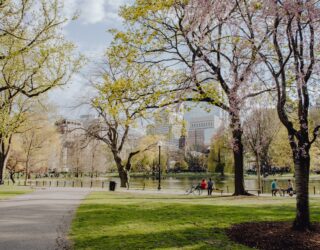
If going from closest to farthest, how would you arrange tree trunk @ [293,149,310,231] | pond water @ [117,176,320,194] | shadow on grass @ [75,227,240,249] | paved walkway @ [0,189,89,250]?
shadow on grass @ [75,227,240,249] < paved walkway @ [0,189,89,250] < tree trunk @ [293,149,310,231] < pond water @ [117,176,320,194]

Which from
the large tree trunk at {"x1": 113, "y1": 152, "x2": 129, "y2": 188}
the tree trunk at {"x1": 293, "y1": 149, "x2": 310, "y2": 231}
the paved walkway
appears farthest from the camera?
the large tree trunk at {"x1": 113, "y1": 152, "x2": 129, "y2": 188}

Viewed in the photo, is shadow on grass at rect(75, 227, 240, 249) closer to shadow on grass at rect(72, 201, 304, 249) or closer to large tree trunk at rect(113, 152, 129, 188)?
shadow on grass at rect(72, 201, 304, 249)

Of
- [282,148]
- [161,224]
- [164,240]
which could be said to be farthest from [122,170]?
[164,240]

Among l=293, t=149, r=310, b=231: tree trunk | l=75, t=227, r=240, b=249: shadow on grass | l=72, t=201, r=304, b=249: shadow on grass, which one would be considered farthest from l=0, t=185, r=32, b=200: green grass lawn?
l=293, t=149, r=310, b=231: tree trunk

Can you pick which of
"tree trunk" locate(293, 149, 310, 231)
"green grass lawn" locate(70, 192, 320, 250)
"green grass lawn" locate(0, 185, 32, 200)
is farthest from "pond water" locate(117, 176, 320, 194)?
"tree trunk" locate(293, 149, 310, 231)

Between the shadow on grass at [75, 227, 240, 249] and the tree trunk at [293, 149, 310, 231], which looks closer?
the shadow on grass at [75, 227, 240, 249]

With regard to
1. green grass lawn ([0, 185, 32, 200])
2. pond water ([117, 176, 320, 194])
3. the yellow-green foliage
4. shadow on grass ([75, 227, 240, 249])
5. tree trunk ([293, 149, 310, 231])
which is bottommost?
pond water ([117, 176, 320, 194])

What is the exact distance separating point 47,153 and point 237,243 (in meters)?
48.1

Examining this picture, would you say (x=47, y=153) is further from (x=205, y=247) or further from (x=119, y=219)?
(x=205, y=247)

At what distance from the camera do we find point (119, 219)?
12.2 meters

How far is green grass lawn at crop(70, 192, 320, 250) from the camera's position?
880 centimetres

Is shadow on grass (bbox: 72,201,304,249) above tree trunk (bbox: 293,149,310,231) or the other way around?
the other way around

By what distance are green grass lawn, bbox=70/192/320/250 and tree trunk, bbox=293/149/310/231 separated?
205 centimetres

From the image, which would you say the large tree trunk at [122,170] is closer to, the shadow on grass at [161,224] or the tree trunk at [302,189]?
the shadow on grass at [161,224]
